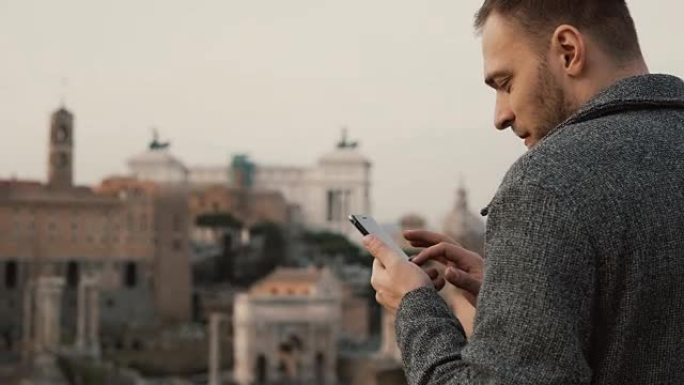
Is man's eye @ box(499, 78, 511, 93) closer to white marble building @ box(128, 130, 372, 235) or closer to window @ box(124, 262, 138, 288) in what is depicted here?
window @ box(124, 262, 138, 288)

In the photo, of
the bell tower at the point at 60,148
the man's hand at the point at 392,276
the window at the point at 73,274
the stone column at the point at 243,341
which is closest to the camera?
the man's hand at the point at 392,276

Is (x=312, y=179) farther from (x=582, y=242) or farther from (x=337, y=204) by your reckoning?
(x=582, y=242)

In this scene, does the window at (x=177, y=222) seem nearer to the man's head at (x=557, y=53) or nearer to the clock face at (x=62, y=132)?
the clock face at (x=62, y=132)

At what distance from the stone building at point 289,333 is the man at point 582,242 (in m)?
13.9

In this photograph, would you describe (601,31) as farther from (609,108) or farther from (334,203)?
(334,203)

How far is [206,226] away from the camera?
24.2m

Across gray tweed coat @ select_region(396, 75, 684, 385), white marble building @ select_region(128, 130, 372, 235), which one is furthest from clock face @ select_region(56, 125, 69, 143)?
gray tweed coat @ select_region(396, 75, 684, 385)

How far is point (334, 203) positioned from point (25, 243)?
11.8 meters

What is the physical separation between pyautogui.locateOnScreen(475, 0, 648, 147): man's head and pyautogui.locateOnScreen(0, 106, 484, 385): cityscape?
24.7 feet

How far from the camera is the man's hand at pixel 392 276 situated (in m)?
0.70

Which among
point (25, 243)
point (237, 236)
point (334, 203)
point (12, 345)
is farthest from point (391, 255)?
point (334, 203)

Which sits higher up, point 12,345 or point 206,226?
point 206,226

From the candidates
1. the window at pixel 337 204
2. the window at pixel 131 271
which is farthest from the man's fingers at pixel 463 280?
the window at pixel 337 204

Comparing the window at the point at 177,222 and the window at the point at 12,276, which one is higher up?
the window at the point at 177,222
